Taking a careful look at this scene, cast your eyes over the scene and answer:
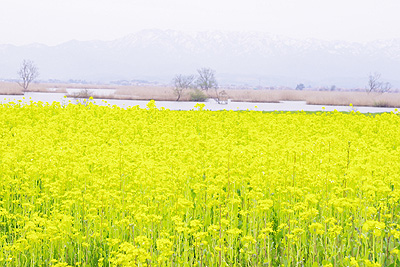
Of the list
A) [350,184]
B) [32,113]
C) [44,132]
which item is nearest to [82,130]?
[44,132]

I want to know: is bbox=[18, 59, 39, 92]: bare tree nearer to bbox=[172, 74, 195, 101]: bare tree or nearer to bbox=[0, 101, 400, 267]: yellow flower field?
bbox=[172, 74, 195, 101]: bare tree

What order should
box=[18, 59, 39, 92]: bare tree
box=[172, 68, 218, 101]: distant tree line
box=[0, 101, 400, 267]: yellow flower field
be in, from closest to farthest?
1. box=[0, 101, 400, 267]: yellow flower field
2. box=[172, 68, 218, 101]: distant tree line
3. box=[18, 59, 39, 92]: bare tree

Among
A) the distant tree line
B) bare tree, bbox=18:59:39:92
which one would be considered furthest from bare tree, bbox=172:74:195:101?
bare tree, bbox=18:59:39:92

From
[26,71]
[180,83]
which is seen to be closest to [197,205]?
[180,83]

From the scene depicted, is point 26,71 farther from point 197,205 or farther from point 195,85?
point 197,205

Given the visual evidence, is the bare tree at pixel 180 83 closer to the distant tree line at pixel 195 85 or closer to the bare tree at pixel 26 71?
the distant tree line at pixel 195 85

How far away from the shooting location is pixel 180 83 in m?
70.8

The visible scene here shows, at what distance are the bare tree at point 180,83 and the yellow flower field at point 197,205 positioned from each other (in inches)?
1980

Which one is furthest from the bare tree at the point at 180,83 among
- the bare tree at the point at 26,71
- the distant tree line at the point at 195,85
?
the bare tree at the point at 26,71

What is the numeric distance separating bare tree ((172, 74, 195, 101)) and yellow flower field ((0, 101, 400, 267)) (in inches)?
1980

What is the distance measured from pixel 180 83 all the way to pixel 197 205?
63.6 meters

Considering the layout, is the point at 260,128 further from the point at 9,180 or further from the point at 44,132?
the point at 9,180

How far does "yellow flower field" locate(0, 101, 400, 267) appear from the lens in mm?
A: 6000

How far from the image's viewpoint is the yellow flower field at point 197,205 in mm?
6000
